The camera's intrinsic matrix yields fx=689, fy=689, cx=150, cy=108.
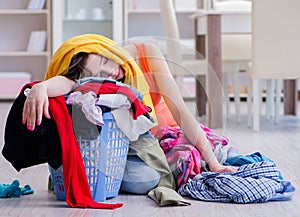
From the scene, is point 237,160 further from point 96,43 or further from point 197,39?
point 197,39

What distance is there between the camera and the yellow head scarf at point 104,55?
2033 mm

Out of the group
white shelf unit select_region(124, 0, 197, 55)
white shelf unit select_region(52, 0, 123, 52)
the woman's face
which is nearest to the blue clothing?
the woman's face

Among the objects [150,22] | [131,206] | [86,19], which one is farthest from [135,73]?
[150,22]

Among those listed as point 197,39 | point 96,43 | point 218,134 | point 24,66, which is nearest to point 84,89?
point 96,43

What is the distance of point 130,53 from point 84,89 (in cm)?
22

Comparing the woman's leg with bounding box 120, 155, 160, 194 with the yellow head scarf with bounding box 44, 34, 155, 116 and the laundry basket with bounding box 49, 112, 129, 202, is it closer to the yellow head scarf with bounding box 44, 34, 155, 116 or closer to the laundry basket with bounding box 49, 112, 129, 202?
the laundry basket with bounding box 49, 112, 129, 202

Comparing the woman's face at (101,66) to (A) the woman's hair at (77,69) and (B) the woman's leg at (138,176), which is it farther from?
(B) the woman's leg at (138,176)

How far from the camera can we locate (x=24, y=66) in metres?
6.56

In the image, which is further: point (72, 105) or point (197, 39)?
point (197, 39)

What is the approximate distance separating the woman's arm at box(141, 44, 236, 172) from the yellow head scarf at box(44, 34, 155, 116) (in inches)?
2.0

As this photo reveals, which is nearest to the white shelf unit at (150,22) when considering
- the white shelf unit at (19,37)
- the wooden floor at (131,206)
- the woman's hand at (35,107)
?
the white shelf unit at (19,37)

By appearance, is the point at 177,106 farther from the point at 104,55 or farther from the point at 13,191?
the point at 13,191

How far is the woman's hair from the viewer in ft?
6.63

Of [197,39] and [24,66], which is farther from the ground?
[197,39]
